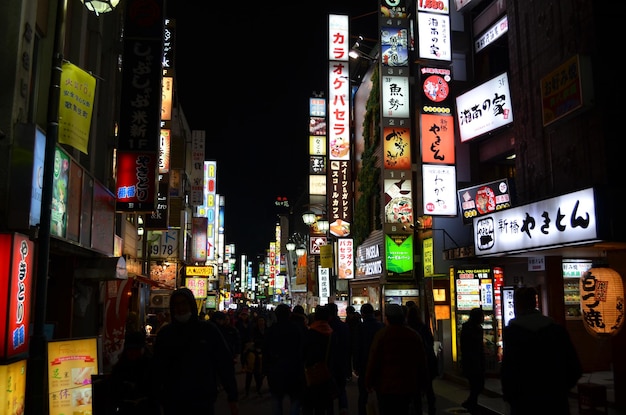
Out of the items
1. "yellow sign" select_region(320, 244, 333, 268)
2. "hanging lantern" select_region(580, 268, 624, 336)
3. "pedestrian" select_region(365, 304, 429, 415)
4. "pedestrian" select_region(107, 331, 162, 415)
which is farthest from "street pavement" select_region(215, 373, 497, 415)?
"yellow sign" select_region(320, 244, 333, 268)

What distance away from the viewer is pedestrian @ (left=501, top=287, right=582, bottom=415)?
5.45m

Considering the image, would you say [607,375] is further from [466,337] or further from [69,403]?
[69,403]

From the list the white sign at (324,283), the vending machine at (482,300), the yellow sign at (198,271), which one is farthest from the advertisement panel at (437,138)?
the yellow sign at (198,271)

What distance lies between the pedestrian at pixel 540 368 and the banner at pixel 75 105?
7781 millimetres

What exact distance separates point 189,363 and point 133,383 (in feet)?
3.62

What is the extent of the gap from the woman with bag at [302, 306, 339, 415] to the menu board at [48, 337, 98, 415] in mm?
3392

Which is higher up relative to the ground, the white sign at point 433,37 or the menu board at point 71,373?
the white sign at point 433,37

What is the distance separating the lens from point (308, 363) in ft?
27.7

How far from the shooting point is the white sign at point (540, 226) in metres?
10.7

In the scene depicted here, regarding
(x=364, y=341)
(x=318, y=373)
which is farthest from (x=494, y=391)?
(x=318, y=373)

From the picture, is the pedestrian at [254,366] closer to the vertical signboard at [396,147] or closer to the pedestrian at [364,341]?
the pedestrian at [364,341]

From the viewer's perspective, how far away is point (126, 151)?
52.0 ft

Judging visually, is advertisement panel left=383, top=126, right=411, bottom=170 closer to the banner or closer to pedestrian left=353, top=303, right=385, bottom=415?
pedestrian left=353, top=303, right=385, bottom=415

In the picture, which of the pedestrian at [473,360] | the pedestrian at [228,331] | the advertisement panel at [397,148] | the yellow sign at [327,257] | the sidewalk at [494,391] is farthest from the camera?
the yellow sign at [327,257]
